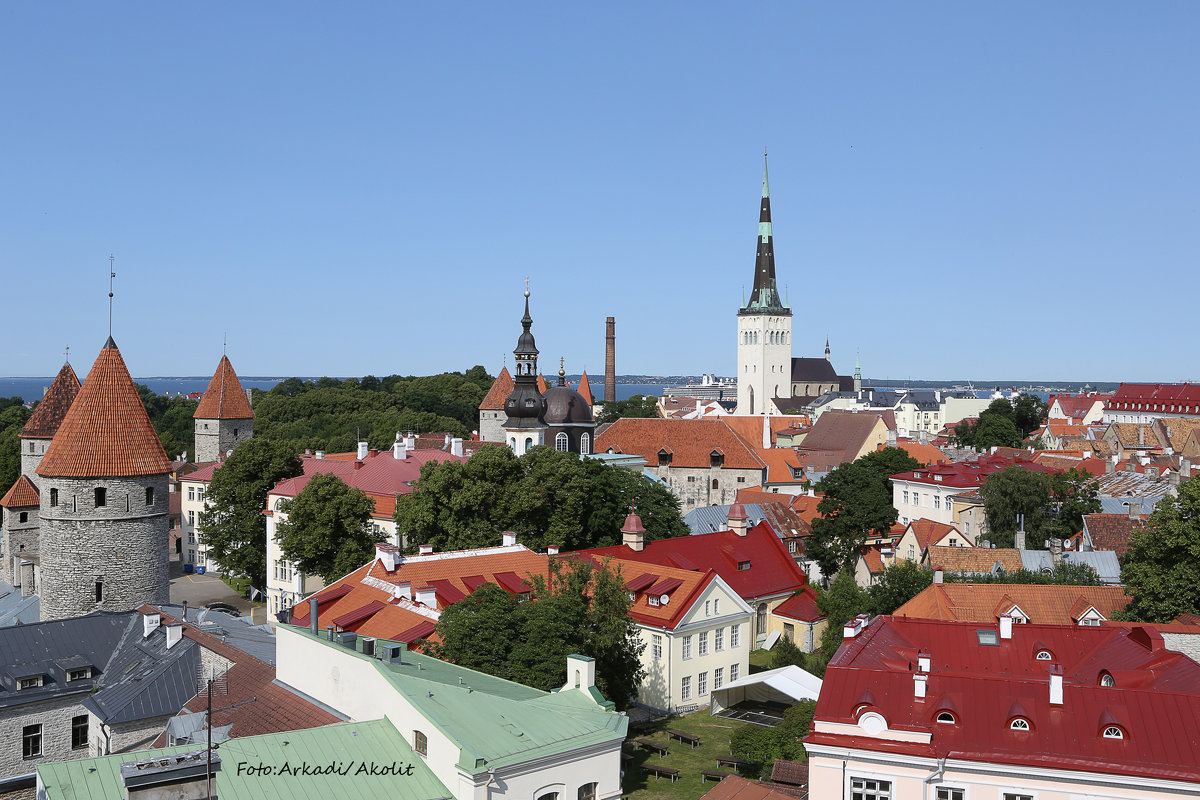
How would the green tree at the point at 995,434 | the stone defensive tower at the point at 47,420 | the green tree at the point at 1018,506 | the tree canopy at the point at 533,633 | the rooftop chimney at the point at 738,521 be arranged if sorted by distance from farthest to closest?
the green tree at the point at 995,434
the stone defensive tower at the point at 47,420
the green tree at the point at 1018,506
the rooftop chimney at the point at 738,521
the tree canopy at the point at 533,633

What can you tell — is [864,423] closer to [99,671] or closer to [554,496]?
[554,496]

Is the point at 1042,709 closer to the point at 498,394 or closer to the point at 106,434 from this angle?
the point at 106,434

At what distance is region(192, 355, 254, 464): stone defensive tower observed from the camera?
67750mm

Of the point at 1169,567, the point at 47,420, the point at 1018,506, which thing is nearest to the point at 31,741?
the point at 1169,567

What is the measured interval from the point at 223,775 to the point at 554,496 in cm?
2653

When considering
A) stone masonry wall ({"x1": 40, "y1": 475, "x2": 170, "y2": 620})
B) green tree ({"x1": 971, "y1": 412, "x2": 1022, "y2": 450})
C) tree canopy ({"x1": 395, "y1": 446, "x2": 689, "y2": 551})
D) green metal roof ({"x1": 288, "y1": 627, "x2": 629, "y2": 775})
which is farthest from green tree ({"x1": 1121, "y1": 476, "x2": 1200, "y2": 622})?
green tree ({"x1": 971, "y1": 412, "x2": 1022, "y2": 450})

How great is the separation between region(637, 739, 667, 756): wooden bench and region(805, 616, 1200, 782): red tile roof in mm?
8370

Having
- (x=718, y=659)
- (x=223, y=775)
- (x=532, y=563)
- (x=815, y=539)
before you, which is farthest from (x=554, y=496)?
(x=223, y=775)

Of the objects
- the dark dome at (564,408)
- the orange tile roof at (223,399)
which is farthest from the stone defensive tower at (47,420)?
the dark dome at (564,408)

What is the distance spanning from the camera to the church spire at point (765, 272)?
133375 millimetres

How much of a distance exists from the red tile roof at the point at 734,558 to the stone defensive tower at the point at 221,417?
3701 centimetres

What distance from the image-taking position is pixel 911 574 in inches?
1399

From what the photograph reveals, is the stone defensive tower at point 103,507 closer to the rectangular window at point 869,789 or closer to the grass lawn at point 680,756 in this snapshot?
the grass lawn at point 680,756

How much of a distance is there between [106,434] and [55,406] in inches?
893
